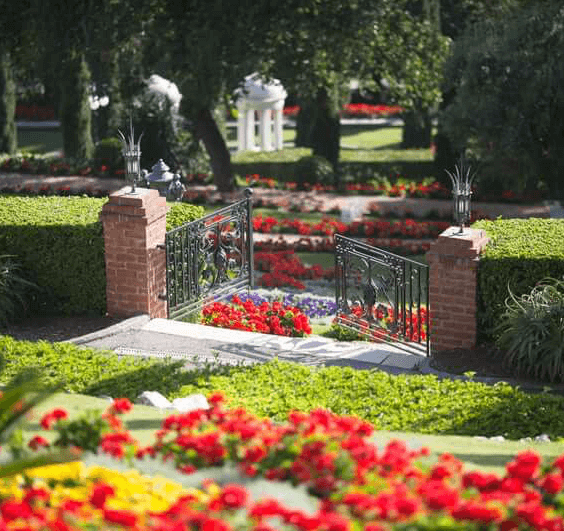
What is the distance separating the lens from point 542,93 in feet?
68.4

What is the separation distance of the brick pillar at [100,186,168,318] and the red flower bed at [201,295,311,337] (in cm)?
97

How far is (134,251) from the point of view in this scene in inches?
460

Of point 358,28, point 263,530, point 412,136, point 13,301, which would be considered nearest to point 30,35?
point 358,28

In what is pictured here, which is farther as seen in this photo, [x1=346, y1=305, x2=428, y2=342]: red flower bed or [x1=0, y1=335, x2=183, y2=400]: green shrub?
[x1=346, y1=305, x2=428, y2=342]: red flower bed

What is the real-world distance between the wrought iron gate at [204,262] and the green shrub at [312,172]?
39.3 ft

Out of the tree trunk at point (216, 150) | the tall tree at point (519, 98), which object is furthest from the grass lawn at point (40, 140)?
the tall tree at point (519, 98)

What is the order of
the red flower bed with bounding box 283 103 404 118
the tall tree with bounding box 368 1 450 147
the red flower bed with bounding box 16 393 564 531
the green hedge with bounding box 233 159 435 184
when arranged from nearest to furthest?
the red flower bed with bounding box 16 393 564 531
the tall tree with bounding box 368 1 450 147
the green hedge with bounding box 233 159 435 184
the red flower bed with bounding box 283 103 404 118

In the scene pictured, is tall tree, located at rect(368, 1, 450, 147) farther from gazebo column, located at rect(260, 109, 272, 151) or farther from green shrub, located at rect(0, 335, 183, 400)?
green shrub, located at rect(0, 335, 183, 400)

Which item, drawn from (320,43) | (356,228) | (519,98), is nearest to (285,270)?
(356,228)

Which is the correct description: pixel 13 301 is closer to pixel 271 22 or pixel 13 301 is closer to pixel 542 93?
pixel 271 22

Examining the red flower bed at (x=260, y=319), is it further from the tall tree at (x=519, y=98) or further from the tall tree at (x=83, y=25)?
the tall tree at (x=83, y=25)

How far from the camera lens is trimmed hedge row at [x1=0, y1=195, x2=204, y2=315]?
11.9 meters

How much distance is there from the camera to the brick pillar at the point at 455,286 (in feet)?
35.2

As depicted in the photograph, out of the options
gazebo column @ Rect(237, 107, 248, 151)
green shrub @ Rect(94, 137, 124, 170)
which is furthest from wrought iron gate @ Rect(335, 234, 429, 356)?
gazebo column @ Rect(237, 107, 248, 151)
